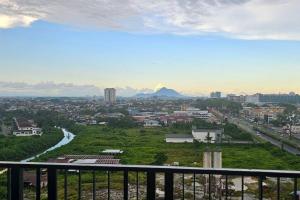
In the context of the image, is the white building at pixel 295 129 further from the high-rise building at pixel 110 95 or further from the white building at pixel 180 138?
the high-rise building at pixel 110 95

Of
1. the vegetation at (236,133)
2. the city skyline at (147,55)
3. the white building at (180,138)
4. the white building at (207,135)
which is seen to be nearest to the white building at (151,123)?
the white building at (180,138)

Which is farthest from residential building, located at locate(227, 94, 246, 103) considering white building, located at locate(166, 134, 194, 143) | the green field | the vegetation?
white building, located at locate(166, 134, 194, 143)

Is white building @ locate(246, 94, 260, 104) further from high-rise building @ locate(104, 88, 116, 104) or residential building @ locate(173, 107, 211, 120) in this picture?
high-rise building @ locate(104, 88, 116, 104)

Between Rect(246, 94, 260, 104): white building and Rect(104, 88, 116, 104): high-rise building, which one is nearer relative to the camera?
Rect(246, 94, 260, 104): white building

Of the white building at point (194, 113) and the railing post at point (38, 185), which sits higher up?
the railing post at point (38, 185)

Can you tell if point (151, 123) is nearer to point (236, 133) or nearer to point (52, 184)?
point (236, 133)

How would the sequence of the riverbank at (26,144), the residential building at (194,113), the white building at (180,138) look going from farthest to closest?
the residential building at (194,113) < the white building at (180,138) < the riverbank at (26,144)

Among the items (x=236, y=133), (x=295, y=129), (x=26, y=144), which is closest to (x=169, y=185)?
(x=26, y=144)
